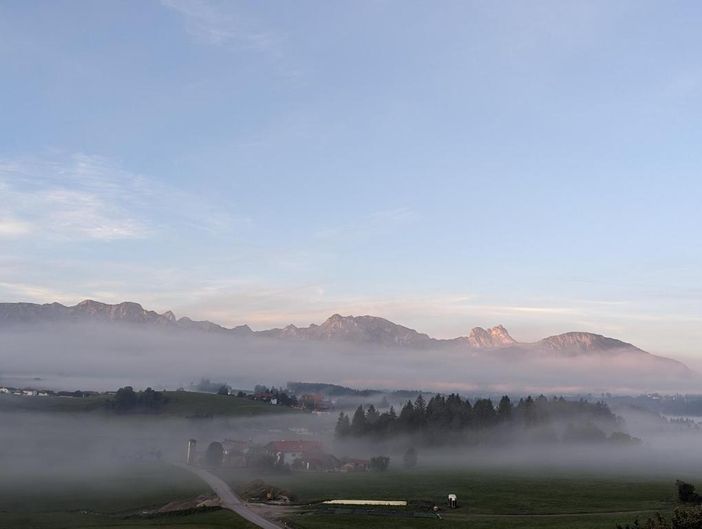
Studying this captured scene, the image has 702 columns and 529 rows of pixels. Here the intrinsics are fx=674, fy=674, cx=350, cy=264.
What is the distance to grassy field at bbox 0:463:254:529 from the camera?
88.9 metres

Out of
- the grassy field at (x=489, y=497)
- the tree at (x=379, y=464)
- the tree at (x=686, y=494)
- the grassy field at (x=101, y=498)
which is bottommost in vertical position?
the grassy field at (x=101, y=498)

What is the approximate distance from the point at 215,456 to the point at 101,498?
54820mm

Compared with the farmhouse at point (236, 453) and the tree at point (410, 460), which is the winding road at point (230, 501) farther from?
the tree at point (410, 460)

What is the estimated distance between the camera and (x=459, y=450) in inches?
7781

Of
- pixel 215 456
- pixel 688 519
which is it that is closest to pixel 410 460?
pixel 215 456

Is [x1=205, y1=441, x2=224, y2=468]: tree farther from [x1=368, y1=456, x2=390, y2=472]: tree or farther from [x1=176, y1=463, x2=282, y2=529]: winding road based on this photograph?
[x1=368, y1=456, x2=390, y2=472]: tree

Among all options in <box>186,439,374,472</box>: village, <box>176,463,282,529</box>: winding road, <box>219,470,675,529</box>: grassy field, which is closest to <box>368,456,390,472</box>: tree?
<box>186,439,374,472</box>: village

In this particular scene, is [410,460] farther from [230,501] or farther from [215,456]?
[230,501]

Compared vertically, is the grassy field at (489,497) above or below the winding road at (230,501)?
above

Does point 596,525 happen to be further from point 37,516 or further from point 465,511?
point 37,516

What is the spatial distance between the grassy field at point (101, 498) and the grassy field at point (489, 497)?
12234mm

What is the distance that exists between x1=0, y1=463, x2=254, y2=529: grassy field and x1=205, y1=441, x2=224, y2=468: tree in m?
10.0

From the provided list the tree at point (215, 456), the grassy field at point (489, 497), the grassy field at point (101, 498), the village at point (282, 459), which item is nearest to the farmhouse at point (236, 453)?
the village at point (282, 459)

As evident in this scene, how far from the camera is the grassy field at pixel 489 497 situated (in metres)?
78.5
